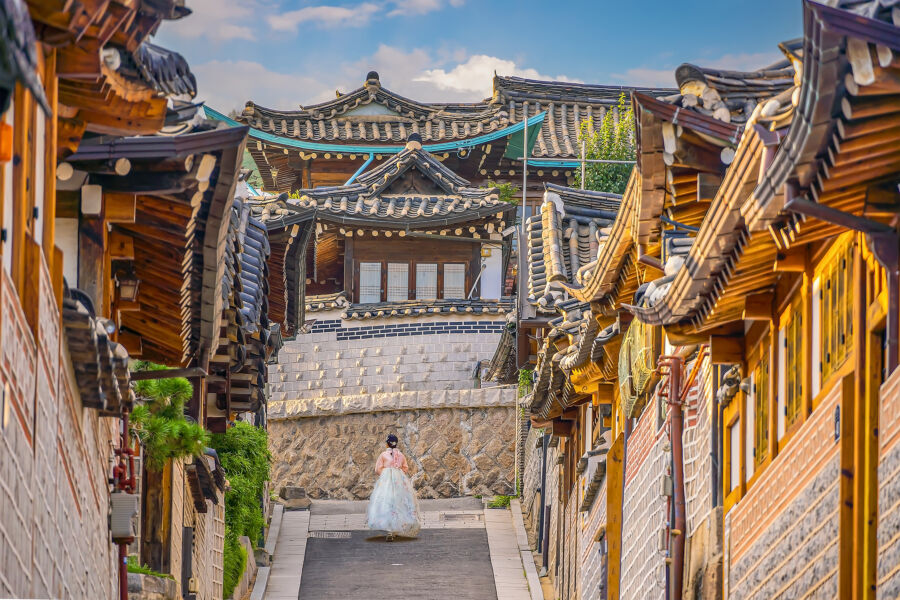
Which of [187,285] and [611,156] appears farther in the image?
[611,156]

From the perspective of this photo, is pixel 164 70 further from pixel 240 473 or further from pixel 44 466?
pixel 240 473

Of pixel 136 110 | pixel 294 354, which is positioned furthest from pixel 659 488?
pixel 294 354

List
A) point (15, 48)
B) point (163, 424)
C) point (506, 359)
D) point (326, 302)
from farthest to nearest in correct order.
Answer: point (326, 302) < point (506, 359) < point (163, 424) < point (15, 48)

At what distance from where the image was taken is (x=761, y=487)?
10.6m

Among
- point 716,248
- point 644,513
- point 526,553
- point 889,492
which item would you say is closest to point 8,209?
point 716,248

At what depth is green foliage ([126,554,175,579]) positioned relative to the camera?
14.4 metres

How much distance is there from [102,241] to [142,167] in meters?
0.90

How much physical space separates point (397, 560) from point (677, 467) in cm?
1367

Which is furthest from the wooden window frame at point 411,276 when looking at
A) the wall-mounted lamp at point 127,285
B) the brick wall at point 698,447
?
the wall-mounted lamp at point 127,285

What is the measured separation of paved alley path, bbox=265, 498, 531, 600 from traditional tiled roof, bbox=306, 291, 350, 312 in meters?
9.42

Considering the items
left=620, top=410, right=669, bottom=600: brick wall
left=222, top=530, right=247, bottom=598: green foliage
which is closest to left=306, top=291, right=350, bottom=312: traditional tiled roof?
left=222, top=530, right=247, bottom=598: green foliage

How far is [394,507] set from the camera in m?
28.4

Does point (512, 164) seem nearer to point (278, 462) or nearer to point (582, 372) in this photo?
point (278, 462)

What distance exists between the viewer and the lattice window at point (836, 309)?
8.88 metres
